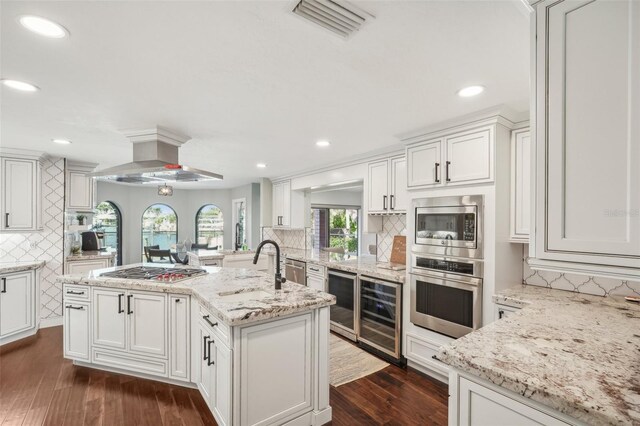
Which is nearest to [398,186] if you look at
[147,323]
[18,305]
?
[147,323]

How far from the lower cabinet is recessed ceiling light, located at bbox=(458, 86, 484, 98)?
16.8 ft

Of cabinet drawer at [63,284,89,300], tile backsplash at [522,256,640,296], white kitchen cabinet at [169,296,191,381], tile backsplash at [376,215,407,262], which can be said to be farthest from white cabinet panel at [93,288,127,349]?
tile backsplash at [522,256,640,296]

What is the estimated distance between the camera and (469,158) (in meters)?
2.50

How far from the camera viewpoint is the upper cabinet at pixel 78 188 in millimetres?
4426

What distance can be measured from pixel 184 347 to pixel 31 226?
122 inches

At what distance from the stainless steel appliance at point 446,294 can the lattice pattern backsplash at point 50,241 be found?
476 cm

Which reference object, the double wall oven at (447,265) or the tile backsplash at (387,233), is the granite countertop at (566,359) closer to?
the double wall oven at (447,265)

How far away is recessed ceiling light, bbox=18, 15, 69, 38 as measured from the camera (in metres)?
1.27

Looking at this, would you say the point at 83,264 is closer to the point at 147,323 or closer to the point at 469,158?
the point at 147,323

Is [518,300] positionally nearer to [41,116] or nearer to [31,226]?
[41,116]

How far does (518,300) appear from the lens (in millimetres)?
2105

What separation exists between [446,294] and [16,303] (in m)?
4.91

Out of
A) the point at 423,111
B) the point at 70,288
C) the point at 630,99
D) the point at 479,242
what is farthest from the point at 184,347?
the point at 630,99

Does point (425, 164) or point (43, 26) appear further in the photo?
point (425, 164)
